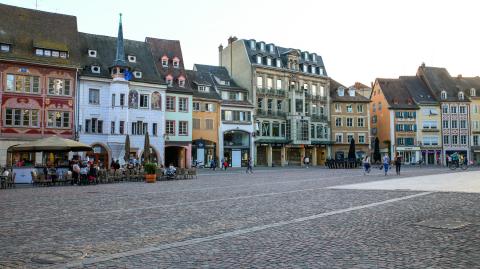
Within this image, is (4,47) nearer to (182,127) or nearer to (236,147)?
(182,127)

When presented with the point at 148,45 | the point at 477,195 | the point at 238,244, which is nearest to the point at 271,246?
the point at 238,244

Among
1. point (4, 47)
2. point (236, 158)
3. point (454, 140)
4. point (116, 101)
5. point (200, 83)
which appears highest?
point (4, 47)

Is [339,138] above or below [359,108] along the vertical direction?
below

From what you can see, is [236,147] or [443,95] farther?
[443,95]

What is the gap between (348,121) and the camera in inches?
2876

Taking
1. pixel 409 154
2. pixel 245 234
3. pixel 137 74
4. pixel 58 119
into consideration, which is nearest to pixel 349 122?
pixel 409 154

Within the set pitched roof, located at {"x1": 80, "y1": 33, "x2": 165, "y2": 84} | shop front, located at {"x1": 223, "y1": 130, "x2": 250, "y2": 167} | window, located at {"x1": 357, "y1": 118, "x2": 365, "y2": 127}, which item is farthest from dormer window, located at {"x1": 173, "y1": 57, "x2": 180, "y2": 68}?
window, located at {"x1": 357, "y1": 118, "x2": 365, "y2": 127}

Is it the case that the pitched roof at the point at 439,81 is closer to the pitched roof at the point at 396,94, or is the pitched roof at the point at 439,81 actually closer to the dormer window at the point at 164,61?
the pitched roof at the point at 396,94

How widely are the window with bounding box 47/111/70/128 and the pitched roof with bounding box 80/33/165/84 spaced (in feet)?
14.6

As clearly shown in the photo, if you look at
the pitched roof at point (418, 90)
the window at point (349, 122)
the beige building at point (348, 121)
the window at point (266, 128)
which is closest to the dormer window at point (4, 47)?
the window at point (266, 128)

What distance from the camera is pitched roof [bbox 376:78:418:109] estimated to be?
3000 inches

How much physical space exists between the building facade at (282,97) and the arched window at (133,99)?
62.3ft

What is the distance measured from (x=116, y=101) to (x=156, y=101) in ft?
17.3

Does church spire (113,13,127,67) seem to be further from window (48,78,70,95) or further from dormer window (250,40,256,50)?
dormer window (250,40,256,50)
